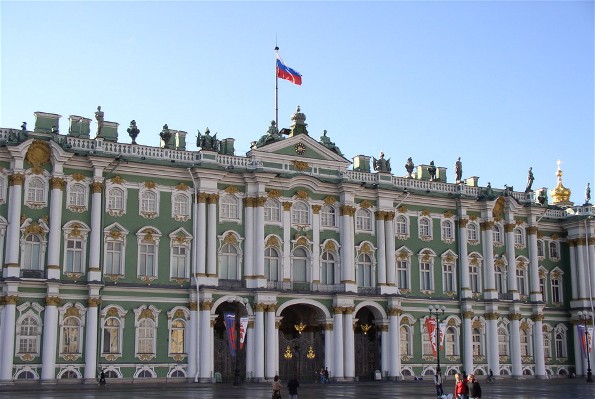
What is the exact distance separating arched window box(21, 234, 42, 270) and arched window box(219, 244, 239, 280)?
12011 millimetres

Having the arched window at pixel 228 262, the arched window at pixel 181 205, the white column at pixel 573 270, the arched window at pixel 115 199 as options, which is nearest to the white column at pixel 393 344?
the arched window at pixel 228 262

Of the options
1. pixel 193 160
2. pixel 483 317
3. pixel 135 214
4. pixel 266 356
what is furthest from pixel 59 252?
pixel 483 317

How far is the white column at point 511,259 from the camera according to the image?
234ft

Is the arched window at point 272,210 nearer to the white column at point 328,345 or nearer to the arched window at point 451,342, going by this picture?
the white column at point 328,345

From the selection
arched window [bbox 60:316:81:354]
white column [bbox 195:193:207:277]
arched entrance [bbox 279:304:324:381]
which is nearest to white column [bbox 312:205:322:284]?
arched entrance [bbox 279:304:324:381]

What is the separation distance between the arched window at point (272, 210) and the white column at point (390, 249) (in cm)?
884

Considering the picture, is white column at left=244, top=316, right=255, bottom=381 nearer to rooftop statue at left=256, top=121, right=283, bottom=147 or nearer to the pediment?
the pediment

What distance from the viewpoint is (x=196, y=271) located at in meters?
58.7

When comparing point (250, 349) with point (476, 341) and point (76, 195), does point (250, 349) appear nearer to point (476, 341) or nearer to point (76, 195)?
point (76, 195)

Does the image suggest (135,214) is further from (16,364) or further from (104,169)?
(16,364)

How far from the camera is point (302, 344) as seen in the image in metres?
62.9

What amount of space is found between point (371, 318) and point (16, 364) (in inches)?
1037

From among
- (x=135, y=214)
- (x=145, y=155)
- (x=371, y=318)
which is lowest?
(x=371, y=318)

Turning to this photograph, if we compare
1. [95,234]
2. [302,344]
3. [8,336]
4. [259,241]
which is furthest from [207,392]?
[302,344]
